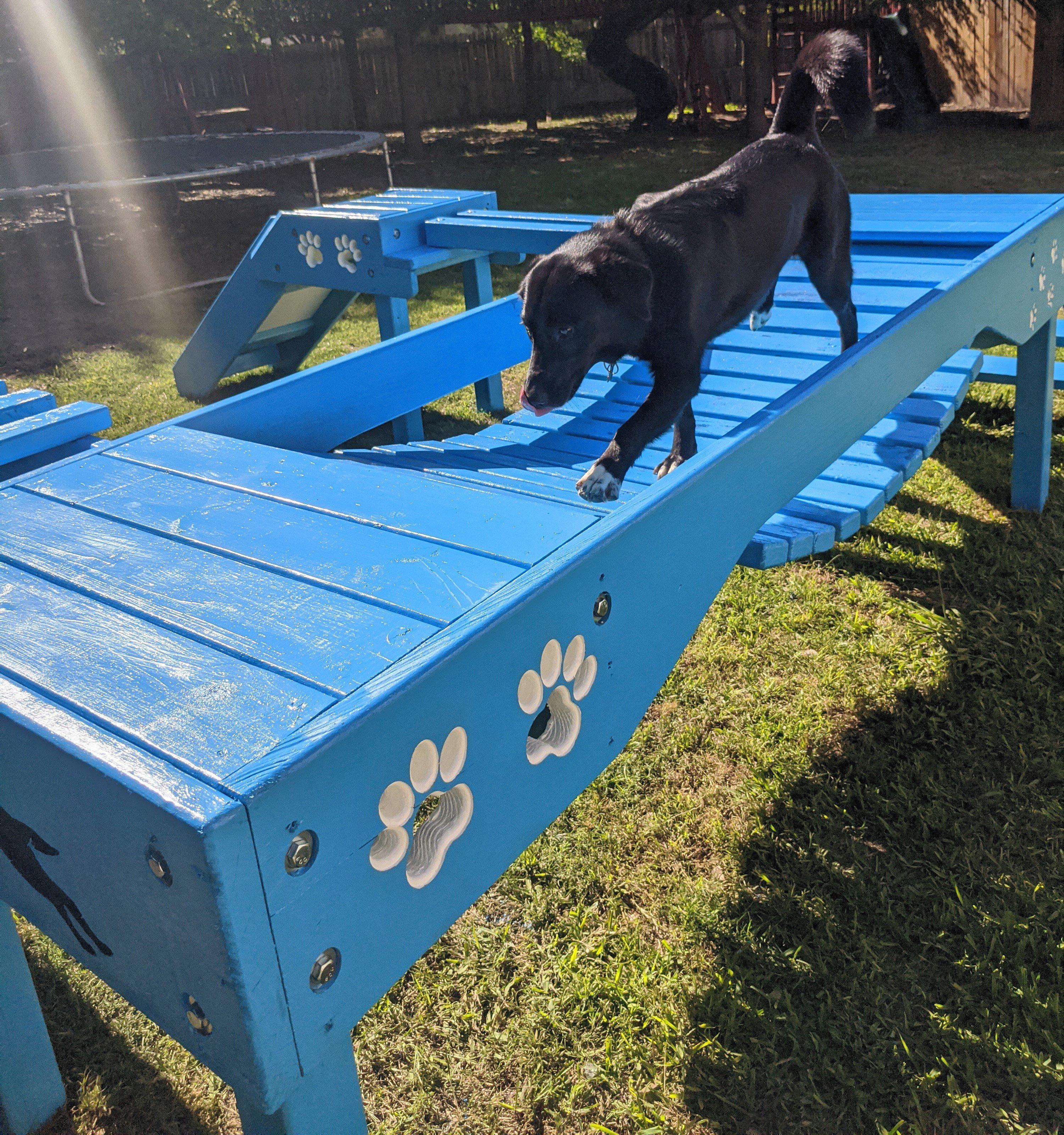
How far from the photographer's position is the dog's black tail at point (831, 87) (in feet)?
8.50

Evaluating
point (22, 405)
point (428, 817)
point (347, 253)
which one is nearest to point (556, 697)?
point (428, 817)

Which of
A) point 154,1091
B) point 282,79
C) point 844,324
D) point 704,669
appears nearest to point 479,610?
point 154,1091

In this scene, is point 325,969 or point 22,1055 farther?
point 22,1055

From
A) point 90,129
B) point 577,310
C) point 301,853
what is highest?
point 90,129

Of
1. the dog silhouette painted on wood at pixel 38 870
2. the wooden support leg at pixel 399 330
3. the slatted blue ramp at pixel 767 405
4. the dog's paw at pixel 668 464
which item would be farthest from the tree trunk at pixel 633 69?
the dog silhouette painted on wood at pixel 38 870

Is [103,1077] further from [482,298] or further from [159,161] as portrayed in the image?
[159,161]

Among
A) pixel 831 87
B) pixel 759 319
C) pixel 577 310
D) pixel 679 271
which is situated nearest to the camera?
pixel 577 310

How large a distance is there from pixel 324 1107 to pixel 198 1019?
203 mm

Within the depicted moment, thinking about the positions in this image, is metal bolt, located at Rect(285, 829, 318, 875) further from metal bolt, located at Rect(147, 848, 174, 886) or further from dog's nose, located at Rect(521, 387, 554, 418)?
dog's nose, located at Rect(521, 387, 554, 418)

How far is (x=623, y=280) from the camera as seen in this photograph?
1.97 metres

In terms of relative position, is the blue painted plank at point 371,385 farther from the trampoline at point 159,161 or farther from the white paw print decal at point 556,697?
the trampoline at point 159,161

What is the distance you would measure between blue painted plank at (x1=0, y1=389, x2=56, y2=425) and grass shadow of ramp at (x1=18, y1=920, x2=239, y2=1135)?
1298 millimetres

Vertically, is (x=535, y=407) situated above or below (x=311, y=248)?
below

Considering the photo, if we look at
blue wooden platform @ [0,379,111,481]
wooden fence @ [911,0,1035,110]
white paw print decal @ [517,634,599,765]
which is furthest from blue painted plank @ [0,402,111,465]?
wooden fence @ [911,0,1035,110]
